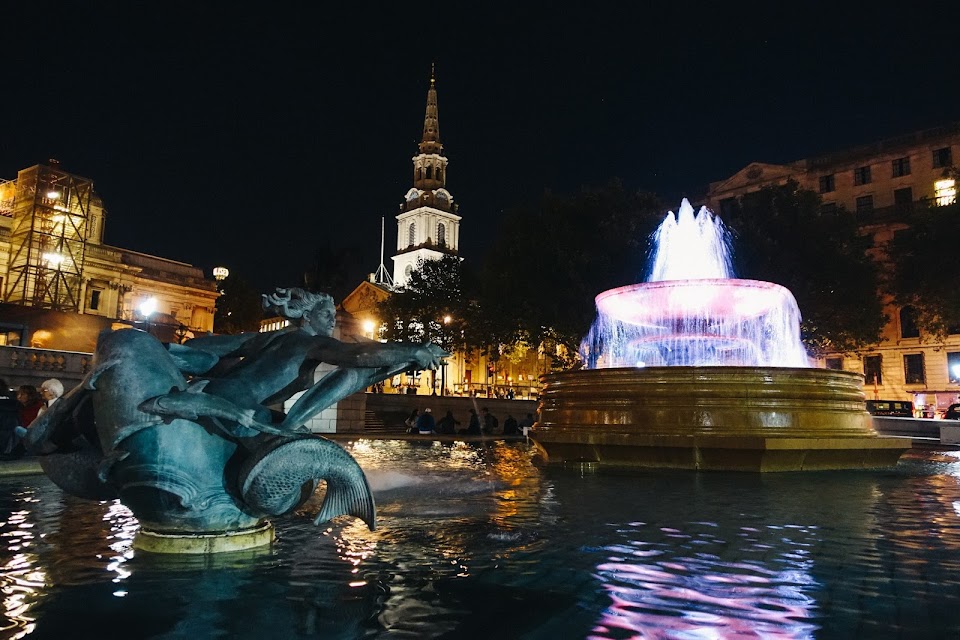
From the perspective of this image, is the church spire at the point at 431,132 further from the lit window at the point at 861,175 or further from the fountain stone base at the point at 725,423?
the fountain stone base at the point at 725,423

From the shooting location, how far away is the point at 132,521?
4941mm

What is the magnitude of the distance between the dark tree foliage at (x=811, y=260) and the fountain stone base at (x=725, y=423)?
18.1 metres

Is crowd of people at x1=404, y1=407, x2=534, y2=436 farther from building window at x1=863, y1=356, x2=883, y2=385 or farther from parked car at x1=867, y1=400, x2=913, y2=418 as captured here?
building window at x1=863, y1=356, x2=883, y2=385

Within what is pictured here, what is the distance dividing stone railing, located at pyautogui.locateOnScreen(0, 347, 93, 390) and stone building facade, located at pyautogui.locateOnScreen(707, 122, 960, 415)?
3351 centimetres

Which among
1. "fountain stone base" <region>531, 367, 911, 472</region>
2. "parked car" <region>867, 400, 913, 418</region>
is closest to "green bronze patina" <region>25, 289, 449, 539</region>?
"fountain stone base" <region>531, 367, 911, 472</region>

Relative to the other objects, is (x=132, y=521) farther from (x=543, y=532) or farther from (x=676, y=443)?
(x=676, y=443)

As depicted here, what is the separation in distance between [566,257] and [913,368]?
29.1 metres

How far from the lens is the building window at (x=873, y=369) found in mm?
45719

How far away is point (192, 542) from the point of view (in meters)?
3.76

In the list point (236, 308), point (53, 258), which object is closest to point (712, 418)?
point (53, 258)

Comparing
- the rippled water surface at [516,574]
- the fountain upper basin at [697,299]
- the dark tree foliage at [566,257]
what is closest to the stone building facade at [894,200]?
the dark tree foliage at [566,257]

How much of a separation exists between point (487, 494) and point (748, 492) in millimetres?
2621

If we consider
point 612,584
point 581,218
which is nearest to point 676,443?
point 612,584

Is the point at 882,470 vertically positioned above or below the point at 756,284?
below
